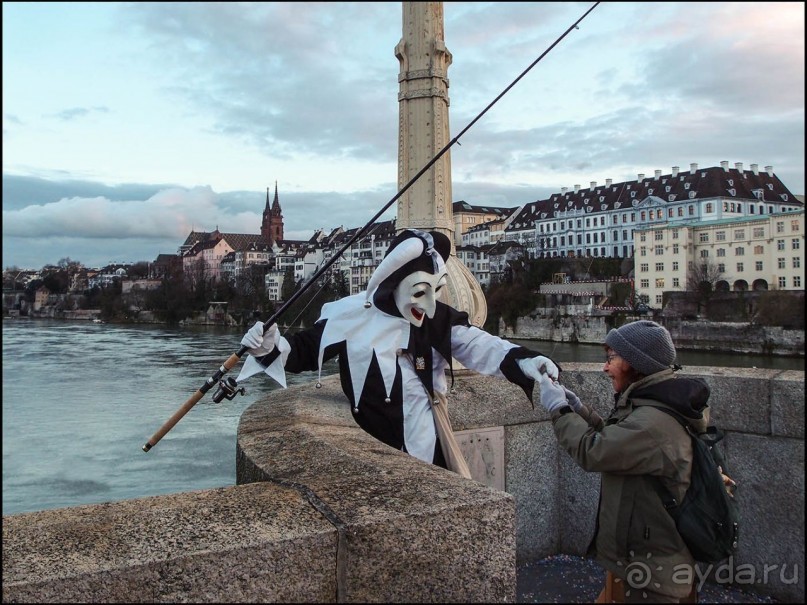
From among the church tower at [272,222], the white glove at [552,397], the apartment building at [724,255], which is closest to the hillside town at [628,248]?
the apartment building at [724,255]

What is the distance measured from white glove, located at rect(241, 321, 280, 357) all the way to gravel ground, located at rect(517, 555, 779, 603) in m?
1.66

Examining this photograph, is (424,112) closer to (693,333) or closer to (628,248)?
(693,333)

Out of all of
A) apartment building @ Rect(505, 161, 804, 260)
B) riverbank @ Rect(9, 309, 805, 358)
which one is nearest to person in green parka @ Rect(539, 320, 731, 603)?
riverbank @ Rect(9, 309, 805, 358)

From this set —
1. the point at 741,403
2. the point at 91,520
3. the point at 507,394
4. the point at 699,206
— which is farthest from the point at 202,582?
the point at 699,206

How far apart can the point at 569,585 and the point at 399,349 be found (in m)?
1.51

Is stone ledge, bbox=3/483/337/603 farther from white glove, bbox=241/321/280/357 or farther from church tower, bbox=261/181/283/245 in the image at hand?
church tower, bbox=261/181/283/245

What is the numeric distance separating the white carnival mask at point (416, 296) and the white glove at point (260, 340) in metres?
0.57

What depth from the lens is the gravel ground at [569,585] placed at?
3389 mm

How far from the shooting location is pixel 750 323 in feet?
158

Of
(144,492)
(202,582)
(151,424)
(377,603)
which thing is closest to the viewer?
(202,582)

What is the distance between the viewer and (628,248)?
248 feet

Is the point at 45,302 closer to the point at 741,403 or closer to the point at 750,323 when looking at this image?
the point at 750,323

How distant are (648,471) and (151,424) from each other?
9.03m

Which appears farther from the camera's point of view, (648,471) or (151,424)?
(151,424)
